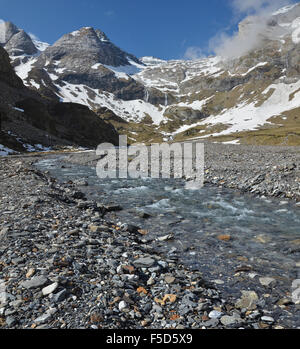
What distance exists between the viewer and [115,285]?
6.31 m

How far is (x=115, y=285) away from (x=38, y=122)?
104563 mm

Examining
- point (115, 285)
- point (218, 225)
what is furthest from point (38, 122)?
point (115, 285)

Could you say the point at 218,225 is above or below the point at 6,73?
below

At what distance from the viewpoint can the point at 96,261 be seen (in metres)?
7.59

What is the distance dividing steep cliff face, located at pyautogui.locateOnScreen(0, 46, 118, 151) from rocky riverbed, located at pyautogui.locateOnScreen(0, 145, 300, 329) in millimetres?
58752

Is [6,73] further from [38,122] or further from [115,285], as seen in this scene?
[115,285]

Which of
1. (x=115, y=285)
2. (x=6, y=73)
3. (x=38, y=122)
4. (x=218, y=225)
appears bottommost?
(x=115, y=285)

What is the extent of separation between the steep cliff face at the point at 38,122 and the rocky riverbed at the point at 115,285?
2313 inches

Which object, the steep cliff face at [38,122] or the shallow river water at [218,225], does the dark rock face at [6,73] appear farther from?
the shallow river water at [218,225]

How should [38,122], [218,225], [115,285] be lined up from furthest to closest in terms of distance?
[38,122], [218,225], [115,285]

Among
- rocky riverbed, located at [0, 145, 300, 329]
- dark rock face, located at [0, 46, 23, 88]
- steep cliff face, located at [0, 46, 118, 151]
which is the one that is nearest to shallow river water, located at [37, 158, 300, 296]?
rocky riverbed, located at [0, 145, 300, 329]

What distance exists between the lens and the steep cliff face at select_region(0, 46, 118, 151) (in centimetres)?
7538

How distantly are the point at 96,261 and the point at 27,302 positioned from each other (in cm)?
248

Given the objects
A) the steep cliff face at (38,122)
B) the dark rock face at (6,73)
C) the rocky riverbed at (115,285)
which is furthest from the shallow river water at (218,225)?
the dark rock face at (6,73)
